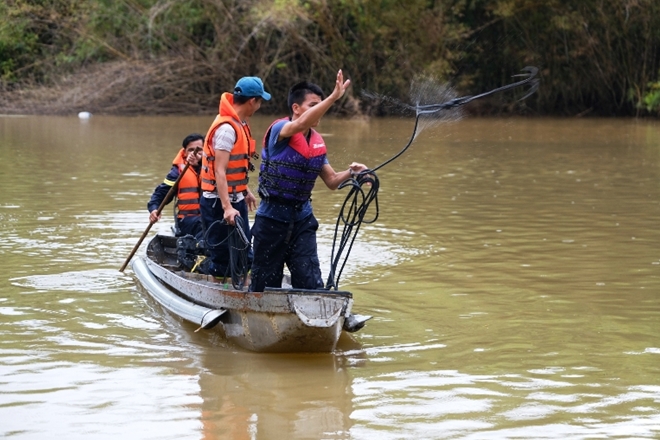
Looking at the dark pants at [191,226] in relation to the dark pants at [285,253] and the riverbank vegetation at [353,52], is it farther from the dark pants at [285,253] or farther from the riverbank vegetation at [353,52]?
the riverbank vegetation at [353,52]

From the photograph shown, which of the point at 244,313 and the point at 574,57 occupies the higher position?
the point at 574,57

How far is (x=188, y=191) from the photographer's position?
9.04 m

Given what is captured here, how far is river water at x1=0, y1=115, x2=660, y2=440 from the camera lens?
18.2 feet

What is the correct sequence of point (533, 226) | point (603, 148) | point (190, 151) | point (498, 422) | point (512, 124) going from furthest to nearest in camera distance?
point (512, 124) < point (603, 148) < point (533, 226) < point (190, 151) < point (498, 422)

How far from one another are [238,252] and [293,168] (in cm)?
113

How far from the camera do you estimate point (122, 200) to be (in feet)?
45.3

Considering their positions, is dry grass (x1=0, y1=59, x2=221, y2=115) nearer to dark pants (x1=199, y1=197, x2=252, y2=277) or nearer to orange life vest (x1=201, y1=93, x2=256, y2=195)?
dark pants (x1=199, y1=197, x2=252, y2=277)

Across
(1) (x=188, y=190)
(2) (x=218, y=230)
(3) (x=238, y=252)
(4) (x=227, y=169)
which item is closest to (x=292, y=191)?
(4) (x=227, y=169)

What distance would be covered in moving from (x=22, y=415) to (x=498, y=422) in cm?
239

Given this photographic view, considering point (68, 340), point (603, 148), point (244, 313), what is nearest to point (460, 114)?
point (244, 313)

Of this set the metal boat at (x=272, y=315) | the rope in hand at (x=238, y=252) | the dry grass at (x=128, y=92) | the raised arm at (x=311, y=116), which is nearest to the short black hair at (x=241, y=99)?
the rope in hand at (x=238, y=252)

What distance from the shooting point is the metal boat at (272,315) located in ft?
21.0

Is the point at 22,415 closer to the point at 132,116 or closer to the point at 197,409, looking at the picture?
the point at 197,409

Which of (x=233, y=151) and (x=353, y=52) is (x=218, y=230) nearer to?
(x=233, y=151)
